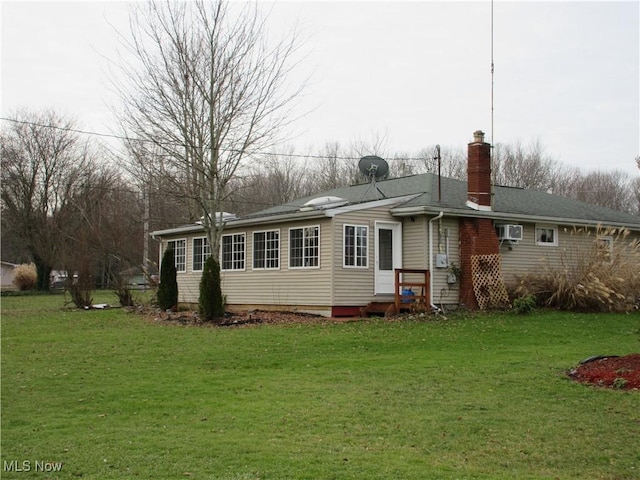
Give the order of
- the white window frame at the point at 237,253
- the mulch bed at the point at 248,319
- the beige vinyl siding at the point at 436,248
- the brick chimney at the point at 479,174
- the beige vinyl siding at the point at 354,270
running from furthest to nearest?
the white window frame at the point at 237,253, the brick chimney at the point at 479,174, the beige vinyl siding at the point at 436,248, the beige vinyl siding at the point at 354,270, the mulch bed at the point at 248,319

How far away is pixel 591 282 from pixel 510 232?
2478 mm

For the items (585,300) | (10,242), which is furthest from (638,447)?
(10,242)

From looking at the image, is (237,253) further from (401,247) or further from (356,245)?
(401,247)

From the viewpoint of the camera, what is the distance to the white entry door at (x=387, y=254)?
1823 centimetres

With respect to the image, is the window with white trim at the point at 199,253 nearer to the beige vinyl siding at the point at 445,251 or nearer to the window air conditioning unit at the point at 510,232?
the beige vinyl siding at the point at 445,251

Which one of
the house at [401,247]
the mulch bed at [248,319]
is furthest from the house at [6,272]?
the mulch bed at [248,319]

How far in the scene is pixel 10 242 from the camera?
54406 millimetres

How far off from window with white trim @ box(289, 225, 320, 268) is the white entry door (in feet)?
5.36

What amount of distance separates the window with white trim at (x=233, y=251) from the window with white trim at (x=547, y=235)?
8.97 metres

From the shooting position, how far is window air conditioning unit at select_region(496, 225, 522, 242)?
741 inches

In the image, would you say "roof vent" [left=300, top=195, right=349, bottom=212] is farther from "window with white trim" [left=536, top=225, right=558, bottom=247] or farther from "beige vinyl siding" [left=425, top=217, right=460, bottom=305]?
"window with white trim" [left=536, top=225, right=558, bottom=247]

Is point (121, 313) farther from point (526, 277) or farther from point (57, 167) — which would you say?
point (57, 167)

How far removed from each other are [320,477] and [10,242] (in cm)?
5489

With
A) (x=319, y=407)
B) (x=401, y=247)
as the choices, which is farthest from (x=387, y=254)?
(x=319, y=407)
